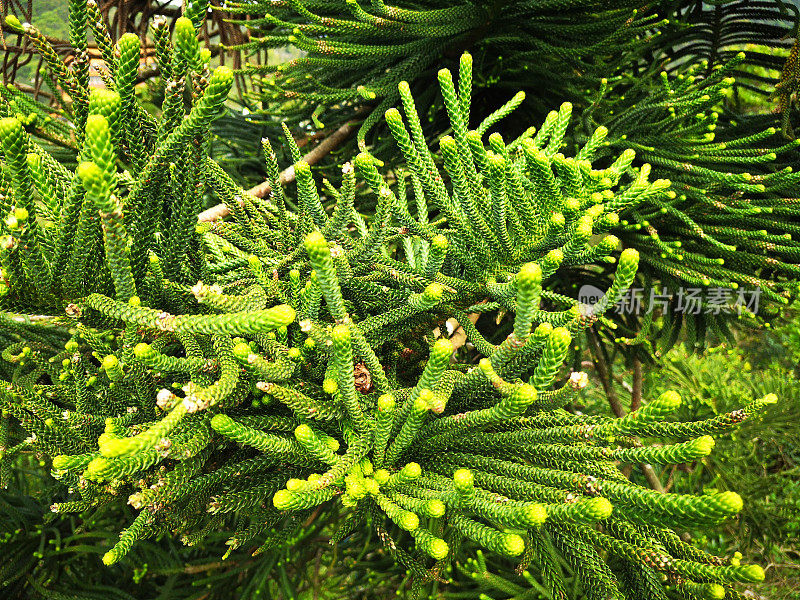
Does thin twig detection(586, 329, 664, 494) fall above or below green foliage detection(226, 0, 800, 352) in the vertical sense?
below

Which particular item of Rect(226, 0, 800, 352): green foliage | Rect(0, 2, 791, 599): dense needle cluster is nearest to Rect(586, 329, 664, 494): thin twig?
Rect(226, 0, 800, 352): green foliage

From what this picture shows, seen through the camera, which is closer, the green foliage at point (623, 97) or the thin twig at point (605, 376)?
the green foliage at point (623, 97)

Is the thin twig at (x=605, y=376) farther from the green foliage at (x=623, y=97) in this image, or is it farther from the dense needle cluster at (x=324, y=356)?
the dense needle cluster at (x=324, y=356)

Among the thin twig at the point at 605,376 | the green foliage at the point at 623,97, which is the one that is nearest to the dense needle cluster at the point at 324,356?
the green foliage at the point at 623,97

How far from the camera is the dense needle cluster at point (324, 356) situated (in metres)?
0.67

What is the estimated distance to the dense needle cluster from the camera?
0.67m

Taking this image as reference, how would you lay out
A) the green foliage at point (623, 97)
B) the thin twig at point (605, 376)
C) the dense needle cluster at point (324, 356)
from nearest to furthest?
the dense needle cluster at point (324, 356), the green foliage at point (623, 97), the thin twig at point (605, 376)

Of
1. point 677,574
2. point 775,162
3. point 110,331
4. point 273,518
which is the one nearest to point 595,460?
point 677,574

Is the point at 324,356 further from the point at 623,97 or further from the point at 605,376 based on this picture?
the point at 605,376

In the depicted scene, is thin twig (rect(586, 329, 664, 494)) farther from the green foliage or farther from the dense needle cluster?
the dense needle cluster

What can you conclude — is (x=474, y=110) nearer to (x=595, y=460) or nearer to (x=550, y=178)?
(x=550, y=178)

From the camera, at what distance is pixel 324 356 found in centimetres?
92

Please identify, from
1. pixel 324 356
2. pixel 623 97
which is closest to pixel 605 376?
pixel 623 97

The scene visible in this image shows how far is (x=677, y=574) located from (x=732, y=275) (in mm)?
1174
